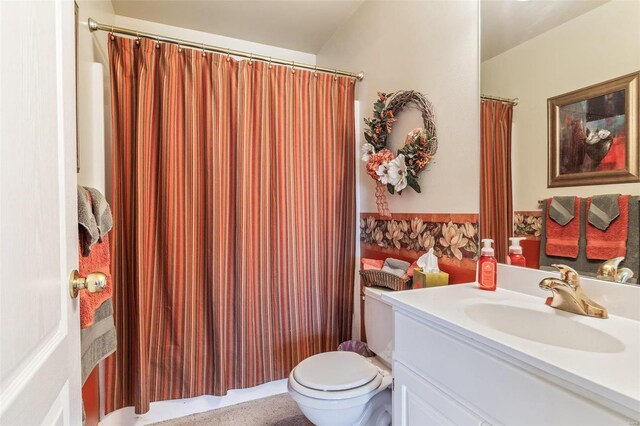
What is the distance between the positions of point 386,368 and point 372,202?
981mm

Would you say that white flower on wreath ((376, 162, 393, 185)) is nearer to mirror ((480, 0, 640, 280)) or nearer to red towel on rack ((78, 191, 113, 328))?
mirror ((480, 0, 640, 280))

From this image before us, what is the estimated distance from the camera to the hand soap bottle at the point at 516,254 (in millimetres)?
1131

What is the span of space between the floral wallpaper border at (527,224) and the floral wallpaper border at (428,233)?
0.15m

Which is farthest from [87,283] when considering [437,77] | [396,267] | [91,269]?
[437,77]

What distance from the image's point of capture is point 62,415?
600mm

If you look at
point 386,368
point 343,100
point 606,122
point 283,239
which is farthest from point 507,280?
point 343,100

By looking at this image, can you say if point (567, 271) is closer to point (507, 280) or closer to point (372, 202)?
point (507, 280)

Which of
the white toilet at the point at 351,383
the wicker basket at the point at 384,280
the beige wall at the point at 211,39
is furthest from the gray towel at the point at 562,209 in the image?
the beige wall at the point at 211,39

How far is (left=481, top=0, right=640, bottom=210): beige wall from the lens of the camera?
0.86 meters

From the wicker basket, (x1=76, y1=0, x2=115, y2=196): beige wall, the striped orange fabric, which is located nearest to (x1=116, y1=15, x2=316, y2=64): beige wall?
(x1=76, y1=0, x2=115, y2=196): beige wall

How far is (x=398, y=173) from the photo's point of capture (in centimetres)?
158

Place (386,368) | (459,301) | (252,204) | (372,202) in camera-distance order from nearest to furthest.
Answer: (459,301)
(386,368)
(252,204)
(372,202)

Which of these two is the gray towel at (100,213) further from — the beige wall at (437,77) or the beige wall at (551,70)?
the beige wall at (551,70)

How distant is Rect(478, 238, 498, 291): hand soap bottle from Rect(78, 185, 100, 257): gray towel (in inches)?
54.9
